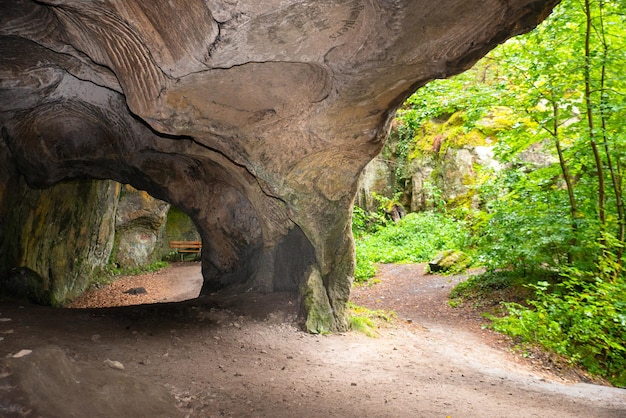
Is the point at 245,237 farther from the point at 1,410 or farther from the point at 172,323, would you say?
the point at 1,410

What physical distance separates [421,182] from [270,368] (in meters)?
15.7

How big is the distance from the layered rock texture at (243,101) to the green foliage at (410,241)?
21.3ft

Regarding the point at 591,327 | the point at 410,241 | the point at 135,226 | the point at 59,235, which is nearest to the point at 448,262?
the point at 410,241

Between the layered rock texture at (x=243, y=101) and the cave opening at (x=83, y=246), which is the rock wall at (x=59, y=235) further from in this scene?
the layered rock texture at (x=243, y=101)

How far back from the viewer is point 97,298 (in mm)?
12266

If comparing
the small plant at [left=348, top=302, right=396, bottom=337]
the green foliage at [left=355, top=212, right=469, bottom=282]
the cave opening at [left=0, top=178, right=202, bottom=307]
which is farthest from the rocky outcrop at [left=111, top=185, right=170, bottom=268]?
the small plant at [left=348, top=302, right=396, bottom=337]

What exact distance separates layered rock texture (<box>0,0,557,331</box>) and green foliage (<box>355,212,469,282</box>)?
6.48 metres

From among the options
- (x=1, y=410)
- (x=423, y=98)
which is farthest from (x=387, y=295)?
(x=1, y=410)

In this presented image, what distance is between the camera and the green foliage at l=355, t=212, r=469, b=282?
14.6 meters

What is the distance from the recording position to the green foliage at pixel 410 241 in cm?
1457

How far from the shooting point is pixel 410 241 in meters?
16.7

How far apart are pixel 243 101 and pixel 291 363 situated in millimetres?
3294

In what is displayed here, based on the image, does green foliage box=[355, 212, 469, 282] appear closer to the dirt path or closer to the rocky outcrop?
the dirt path

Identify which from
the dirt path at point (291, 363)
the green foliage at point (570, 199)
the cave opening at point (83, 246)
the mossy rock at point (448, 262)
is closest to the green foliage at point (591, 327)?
the green foliage at point (570, 199)
